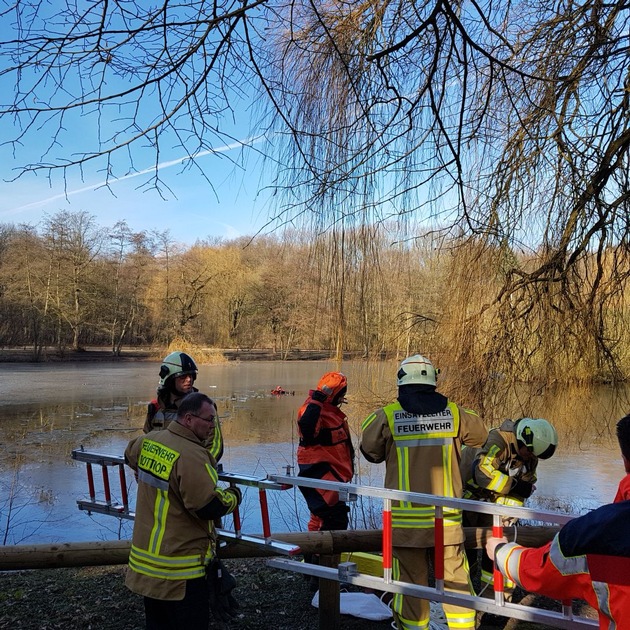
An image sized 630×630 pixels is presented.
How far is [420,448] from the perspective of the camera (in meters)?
3.71

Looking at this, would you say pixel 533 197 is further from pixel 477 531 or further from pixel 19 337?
pixel 19 337

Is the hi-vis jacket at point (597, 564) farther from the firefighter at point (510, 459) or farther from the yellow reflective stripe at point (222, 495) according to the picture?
the firefighter at point (510, 459)

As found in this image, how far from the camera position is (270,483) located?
126 inches

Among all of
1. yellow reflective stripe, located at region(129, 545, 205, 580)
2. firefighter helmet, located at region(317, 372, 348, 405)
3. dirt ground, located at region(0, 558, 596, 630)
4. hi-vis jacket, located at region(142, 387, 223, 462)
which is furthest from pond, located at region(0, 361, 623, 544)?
dirt ground, located at region(0, 558, 596, 630)

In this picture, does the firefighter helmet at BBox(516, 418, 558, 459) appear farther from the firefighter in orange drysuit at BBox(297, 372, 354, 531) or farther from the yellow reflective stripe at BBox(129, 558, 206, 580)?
the yellow reflective stripe at BBox(129, 558, 206, 580)

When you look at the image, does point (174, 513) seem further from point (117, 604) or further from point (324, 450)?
point (324, 450)

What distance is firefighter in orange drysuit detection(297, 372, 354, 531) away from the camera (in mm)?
5129

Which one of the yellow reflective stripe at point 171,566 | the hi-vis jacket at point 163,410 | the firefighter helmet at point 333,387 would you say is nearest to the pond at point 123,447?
the firefighter helmet at point 333,387

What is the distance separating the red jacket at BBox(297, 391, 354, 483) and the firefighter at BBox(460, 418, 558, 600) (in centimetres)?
117

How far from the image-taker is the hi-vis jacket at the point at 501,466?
3886mm

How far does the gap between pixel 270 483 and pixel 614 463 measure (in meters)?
10.0

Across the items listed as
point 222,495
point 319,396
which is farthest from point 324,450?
point 222,495

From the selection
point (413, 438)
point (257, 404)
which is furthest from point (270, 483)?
point (257, 404)

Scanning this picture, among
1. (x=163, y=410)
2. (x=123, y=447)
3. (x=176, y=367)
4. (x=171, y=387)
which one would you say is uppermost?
(x=176, y=367)
